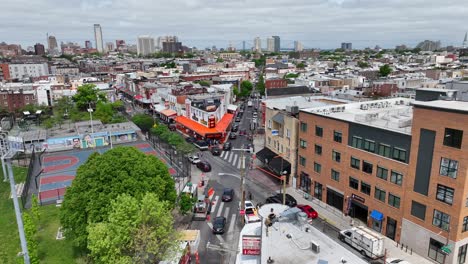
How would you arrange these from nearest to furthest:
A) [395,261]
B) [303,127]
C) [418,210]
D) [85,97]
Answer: [395,261]
[418,210]
[303,127]
[85,97]

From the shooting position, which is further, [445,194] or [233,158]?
[233,158]

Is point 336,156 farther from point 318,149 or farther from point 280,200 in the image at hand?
point 280,200

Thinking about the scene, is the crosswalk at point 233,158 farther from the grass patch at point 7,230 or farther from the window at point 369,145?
the grass patch at point 7,230

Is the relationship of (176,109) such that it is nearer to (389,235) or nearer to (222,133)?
(222,133)

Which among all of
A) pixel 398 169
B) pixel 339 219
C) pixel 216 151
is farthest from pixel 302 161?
pixel 216 151

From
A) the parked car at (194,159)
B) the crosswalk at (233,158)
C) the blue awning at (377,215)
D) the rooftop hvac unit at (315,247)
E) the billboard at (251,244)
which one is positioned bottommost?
the crosswalk at (233,158)

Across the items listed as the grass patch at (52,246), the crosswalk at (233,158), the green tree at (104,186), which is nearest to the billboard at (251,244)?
the green tree at (104,186)

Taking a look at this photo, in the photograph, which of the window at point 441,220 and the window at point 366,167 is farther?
the window at point 366,167
